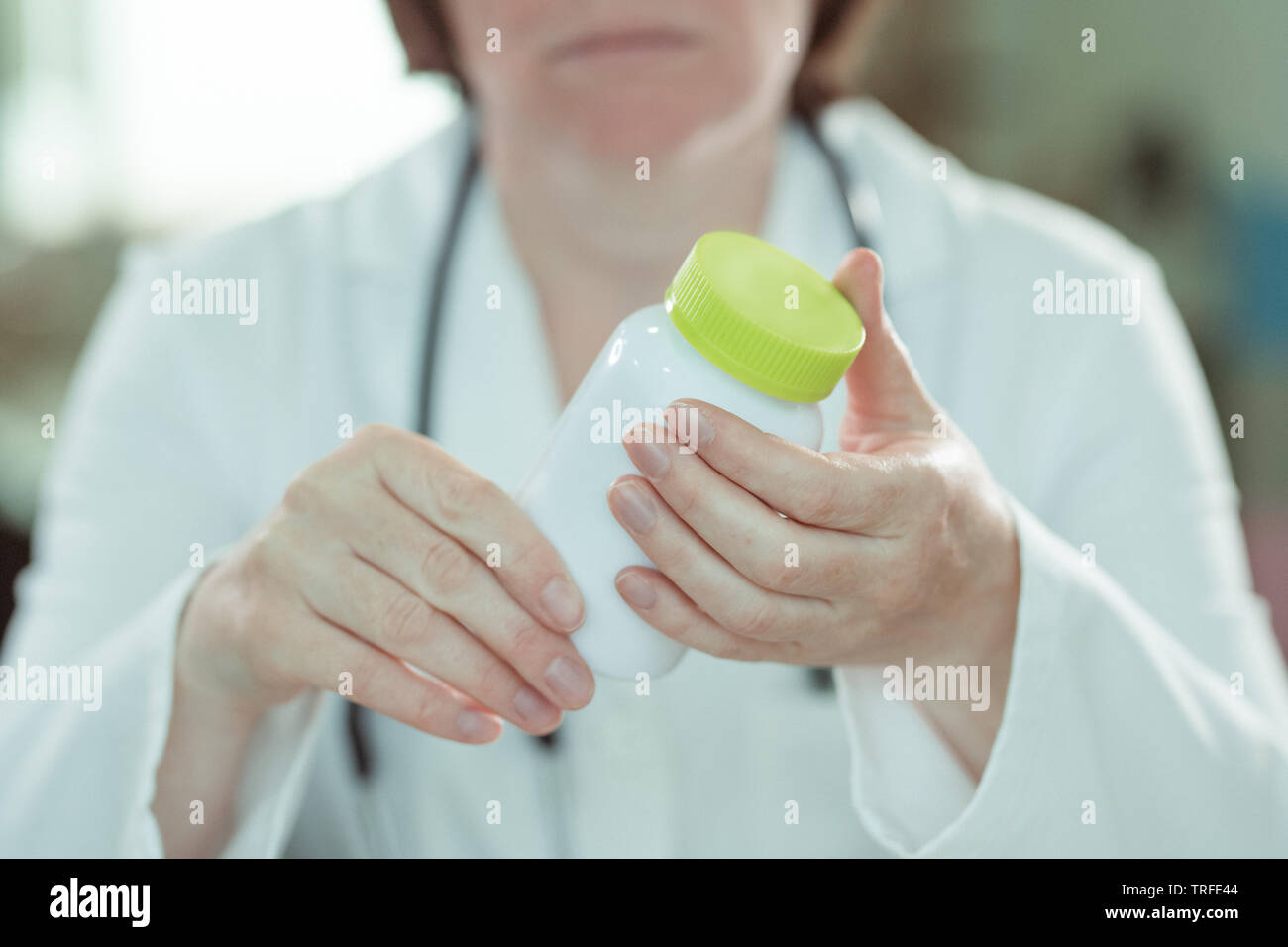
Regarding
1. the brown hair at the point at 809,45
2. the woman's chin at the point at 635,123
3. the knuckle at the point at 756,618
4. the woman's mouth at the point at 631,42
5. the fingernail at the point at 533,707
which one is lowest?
the fingernail at the point at 533,707

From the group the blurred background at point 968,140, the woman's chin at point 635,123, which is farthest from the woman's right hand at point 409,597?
the blurred background at point 968,140

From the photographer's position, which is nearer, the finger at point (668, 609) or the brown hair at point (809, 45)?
the finger at point (668, 609)

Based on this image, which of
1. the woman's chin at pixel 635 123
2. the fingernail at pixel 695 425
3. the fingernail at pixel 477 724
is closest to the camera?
the fingernail at pixel 695 425

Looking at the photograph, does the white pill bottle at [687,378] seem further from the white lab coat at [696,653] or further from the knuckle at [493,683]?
the white lab coat at [696,653]

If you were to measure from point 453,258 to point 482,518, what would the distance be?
33cm

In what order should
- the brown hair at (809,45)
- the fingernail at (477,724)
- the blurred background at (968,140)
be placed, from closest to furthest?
the fingernail at (477,724) < the brown hair at (809,45) < the blurred background at (968,140)

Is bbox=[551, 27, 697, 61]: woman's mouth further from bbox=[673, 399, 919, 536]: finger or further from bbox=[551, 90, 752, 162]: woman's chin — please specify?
bbox=[673, 399, 919, 536]: finger

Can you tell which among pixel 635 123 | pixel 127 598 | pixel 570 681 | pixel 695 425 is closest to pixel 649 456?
pixel 695 425

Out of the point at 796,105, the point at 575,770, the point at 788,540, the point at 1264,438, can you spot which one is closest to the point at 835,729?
the point at 575,770

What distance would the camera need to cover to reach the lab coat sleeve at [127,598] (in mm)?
539

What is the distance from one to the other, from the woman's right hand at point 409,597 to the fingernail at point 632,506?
47 millimetres

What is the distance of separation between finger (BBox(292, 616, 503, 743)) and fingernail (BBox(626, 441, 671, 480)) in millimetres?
166

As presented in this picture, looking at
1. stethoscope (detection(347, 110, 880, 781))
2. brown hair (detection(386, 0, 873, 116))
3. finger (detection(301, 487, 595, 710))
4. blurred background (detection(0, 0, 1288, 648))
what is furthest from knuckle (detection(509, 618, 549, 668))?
blurred background (detection(0, 0, 1288, 648))
